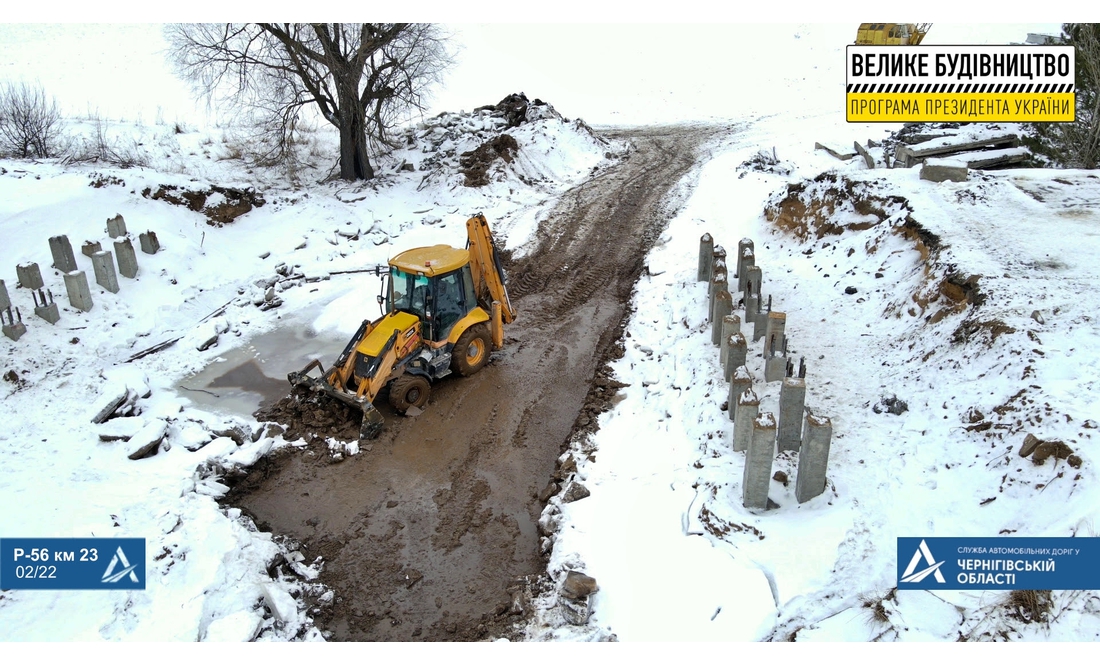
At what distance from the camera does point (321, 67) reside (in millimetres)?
19281

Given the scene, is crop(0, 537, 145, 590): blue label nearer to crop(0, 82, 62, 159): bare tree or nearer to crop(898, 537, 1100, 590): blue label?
crop(898, 537, 1100, 590): blue label

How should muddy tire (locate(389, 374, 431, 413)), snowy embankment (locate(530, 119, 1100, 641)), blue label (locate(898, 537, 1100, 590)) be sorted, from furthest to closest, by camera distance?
muddy tire (locate(389, 374, 431, 413)) < snowy embankment (locate(530, 119, 1100, 641)) < blue label (locate(898, 537, 1100, 590))

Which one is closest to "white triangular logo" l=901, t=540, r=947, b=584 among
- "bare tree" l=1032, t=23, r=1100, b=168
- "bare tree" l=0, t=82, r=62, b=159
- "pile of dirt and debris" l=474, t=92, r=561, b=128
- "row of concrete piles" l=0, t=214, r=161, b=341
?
"bare tree" l=1032, t=23, r=1100, b=168

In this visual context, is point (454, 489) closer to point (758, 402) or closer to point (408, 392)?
point (408, 392)

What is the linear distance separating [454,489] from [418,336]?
247 cm

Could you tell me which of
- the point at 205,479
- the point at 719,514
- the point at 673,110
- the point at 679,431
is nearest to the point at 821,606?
the point at 719,514

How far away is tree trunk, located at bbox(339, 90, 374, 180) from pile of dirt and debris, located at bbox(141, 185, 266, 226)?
289 centimetres

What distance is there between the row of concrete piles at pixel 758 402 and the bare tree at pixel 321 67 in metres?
10.4

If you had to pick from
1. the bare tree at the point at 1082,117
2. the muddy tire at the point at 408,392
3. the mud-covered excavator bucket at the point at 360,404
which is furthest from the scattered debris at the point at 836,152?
the mud-covered excavator bucket at the point at 360,404

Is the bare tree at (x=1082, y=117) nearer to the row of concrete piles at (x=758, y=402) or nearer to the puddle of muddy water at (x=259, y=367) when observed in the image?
the row of concrete piles at (x=758, y=402)

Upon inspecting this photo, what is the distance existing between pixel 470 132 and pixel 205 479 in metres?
15.8

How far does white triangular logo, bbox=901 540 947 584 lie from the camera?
6.18 m

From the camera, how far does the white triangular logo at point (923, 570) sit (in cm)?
618

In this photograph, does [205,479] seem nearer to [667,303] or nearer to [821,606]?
[821,606]
